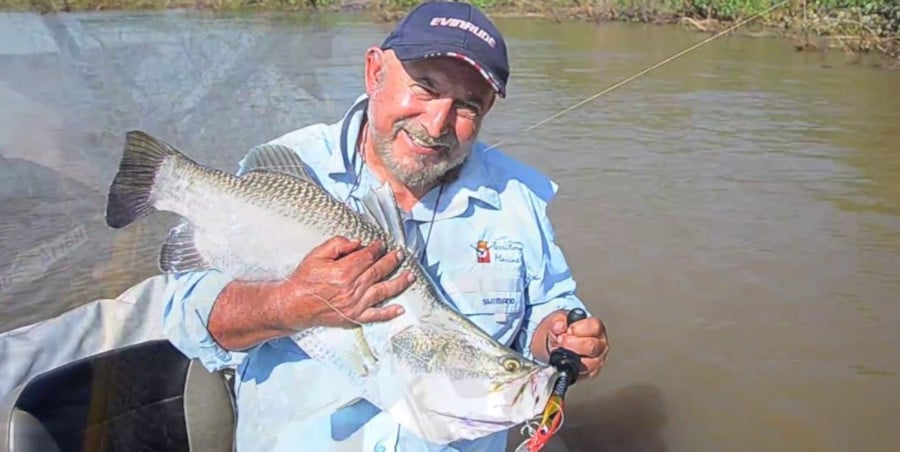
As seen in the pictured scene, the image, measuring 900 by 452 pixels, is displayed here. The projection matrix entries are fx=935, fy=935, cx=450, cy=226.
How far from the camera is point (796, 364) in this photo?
246 inches

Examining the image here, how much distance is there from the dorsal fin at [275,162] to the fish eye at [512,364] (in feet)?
2.30

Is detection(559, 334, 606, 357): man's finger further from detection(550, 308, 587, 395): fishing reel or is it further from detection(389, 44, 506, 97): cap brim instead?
detection(389, 44, 506, 97): cap brim

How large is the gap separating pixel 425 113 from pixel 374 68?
0.25 metres

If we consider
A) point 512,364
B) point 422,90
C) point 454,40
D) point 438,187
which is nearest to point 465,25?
point 454,40

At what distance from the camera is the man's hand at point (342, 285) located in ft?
6.50

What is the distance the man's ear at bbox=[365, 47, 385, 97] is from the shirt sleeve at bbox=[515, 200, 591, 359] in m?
0.61

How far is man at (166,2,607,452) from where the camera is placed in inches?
86.0

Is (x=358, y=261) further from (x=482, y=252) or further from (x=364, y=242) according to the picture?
(x=482, y=252)

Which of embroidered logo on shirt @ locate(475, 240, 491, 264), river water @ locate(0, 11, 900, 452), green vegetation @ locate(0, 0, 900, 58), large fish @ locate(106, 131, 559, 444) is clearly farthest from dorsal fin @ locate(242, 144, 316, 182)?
green vegetation @ locate(0, 0, 900, 58)

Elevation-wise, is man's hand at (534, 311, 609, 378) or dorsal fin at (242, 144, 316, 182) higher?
dorsal fin at (242, 144, 316, 182)

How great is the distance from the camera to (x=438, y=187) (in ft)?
8.50

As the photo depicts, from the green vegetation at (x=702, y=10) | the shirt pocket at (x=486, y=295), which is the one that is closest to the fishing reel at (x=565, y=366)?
the shirt pocket at (x=486, y=295)

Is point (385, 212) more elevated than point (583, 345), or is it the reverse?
point (385, 212)

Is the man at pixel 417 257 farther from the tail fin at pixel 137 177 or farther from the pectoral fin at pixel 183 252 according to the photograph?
the tail fin at pixel 137 177
